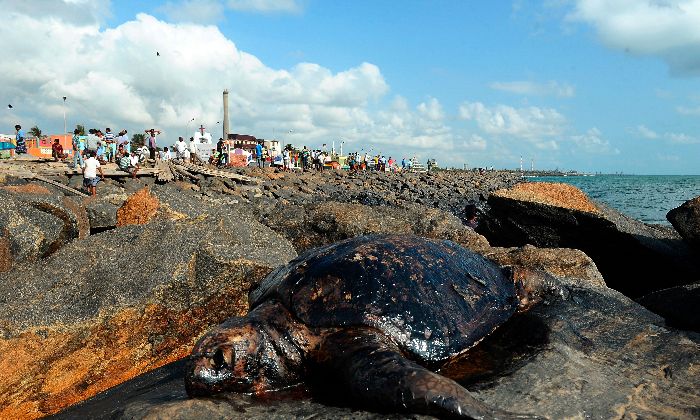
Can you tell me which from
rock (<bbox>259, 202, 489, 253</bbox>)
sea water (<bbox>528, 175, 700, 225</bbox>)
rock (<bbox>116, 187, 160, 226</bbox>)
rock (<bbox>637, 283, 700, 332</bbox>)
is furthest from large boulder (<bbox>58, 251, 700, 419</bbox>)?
sea water (<bbox>528, 175, 700, 225</bbox>)

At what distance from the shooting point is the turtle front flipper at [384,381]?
266cm

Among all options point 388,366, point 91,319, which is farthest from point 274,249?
point 388,366

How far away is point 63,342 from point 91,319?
0.33 meters

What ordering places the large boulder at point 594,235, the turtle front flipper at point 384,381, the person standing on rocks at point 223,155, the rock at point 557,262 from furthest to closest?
the person standing on rocks at point 223,155 < the large boulder at point 594,235 < the rock at point 557,262 < the turtle front flipper at point 384,381

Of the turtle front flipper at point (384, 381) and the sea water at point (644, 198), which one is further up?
the turtle front flipper at point (384, 381)

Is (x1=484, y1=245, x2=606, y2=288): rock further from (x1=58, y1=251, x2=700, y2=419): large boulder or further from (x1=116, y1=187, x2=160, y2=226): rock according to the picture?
(x1=116, y1=187, x2=160, y2=226): rock

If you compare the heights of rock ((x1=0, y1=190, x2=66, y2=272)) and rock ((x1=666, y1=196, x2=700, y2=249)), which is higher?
rock ((x1=666, y1=196, x2=700, y2=249))

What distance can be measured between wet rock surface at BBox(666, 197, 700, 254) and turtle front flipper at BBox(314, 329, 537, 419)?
253 inches

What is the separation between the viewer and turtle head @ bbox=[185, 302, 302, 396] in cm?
318

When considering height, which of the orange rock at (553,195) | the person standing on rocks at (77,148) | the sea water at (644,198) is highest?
the person standing on rocks at (77,148)

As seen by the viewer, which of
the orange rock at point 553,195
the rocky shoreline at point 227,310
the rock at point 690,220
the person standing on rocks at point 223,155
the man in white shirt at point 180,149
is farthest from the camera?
the person standing on rocks at point 223,155

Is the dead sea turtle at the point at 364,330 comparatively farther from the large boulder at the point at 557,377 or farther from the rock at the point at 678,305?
the rock at the point at 678,305

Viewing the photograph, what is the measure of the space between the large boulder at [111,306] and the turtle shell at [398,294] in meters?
1.42

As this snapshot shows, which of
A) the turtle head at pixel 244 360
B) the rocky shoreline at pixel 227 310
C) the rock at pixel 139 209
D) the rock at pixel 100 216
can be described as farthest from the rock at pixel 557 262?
the rock at pixel 100 216
